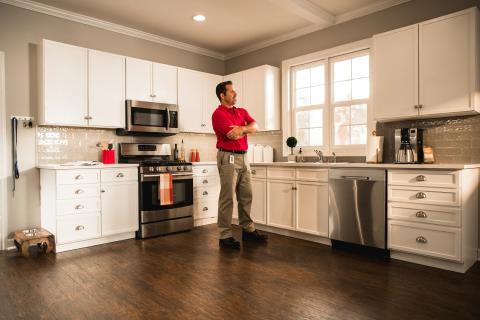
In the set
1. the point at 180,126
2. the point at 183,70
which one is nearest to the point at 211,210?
the point at 180,126

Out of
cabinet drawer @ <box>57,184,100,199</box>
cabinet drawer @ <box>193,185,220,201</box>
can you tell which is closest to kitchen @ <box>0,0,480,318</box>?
cabinet drawer @ <box>193,185,220,201</box>

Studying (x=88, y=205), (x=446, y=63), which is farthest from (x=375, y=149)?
(x=88, y=205)

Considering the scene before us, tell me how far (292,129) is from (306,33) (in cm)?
130

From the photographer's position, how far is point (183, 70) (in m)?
4.80

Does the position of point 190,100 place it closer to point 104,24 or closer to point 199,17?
point 199,17

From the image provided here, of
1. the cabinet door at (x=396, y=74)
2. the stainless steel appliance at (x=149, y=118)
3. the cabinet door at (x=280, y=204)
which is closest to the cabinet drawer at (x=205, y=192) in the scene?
the stainless steel appliance at (x=149, y=118)

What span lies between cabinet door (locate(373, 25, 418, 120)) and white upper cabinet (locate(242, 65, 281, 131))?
1.58m

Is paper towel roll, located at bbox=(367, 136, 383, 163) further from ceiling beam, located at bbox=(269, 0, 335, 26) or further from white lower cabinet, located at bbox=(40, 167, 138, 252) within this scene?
white lower cabinet, located at bbox=(40, 167, 138, 252)

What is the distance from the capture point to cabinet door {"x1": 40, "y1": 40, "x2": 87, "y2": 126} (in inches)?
143

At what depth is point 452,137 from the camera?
3271 millimetres

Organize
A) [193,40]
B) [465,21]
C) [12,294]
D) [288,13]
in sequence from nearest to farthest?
[12,294] → [465,21] → [288,13] → [193,40]

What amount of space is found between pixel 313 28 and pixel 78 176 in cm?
340

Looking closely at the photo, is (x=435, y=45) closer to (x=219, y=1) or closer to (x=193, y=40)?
(x=219, y=1)

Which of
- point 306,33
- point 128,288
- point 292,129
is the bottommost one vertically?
point 128,288
